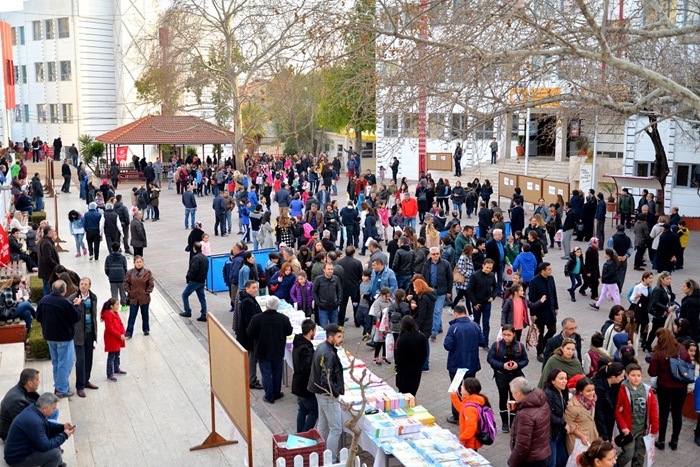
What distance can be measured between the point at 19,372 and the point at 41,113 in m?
56.8

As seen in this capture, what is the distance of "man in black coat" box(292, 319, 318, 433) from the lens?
9.64m

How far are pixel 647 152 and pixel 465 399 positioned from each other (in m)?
26.7

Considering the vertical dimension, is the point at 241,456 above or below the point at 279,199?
below

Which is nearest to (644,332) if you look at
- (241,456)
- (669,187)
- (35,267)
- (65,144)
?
(241,456)

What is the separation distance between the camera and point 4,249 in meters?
17.9

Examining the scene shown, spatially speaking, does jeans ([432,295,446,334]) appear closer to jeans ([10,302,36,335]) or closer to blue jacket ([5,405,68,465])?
jeans ([10,302,36,335])

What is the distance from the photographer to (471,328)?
10.6m

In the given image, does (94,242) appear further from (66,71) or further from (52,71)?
(52,71)

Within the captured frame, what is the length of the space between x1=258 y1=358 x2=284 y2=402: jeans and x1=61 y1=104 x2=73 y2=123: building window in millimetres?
55702

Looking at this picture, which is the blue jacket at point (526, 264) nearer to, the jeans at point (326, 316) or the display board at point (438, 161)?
the jeans at point (326, 316)

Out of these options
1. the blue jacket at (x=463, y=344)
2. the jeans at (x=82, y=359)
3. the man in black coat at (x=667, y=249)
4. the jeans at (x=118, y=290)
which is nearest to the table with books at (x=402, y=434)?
the blue jacket at (x=463, y=344)

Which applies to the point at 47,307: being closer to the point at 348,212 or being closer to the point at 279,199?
the point at 348,212

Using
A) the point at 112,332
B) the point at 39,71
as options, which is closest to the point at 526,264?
the point at 112,332

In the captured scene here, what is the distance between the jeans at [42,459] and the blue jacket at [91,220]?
13.2m
